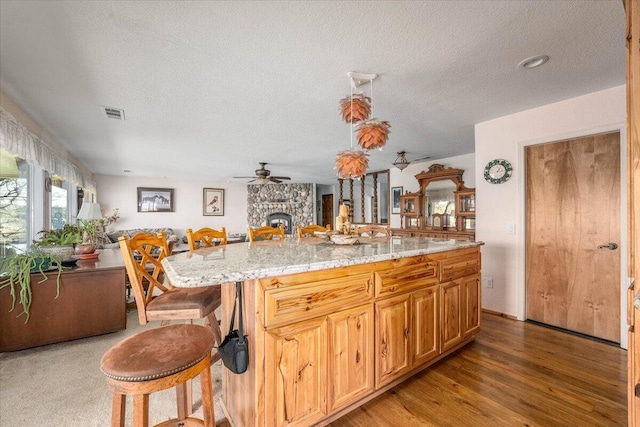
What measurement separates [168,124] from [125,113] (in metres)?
0.46

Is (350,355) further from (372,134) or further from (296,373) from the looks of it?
(372,134)

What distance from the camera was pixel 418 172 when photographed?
5.97 metres

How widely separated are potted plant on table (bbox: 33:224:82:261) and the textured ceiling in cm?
127

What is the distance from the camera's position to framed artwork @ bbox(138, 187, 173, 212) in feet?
26.0

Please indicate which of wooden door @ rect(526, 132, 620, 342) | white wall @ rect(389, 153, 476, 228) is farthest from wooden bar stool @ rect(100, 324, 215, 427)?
white wall @ rect(389, 153, 476, 228)

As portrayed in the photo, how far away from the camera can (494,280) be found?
3.22 meters

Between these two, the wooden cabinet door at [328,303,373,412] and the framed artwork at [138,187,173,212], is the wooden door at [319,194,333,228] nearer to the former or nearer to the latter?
the framed artwork at [138,187,173,212]

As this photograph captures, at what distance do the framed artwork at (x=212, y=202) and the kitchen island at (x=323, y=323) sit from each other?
7701 mm

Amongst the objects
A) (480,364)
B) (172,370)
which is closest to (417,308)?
(480,364)

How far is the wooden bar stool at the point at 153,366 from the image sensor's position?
0.98m

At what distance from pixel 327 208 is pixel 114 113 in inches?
318

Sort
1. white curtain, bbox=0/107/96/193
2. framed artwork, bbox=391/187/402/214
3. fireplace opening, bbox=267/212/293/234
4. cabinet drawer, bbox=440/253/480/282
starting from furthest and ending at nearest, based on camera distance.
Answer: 1. fireplace opening, bbox=267/212/293/234
2. framed artwork, bbox=391/187/402/214
3. white curtain, bbox=0/107/96/193
4. cabinet drawer, bbox=440/253/480/282

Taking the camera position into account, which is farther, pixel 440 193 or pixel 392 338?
pixel 440 193

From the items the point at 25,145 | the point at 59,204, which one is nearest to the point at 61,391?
the point at 25,145
